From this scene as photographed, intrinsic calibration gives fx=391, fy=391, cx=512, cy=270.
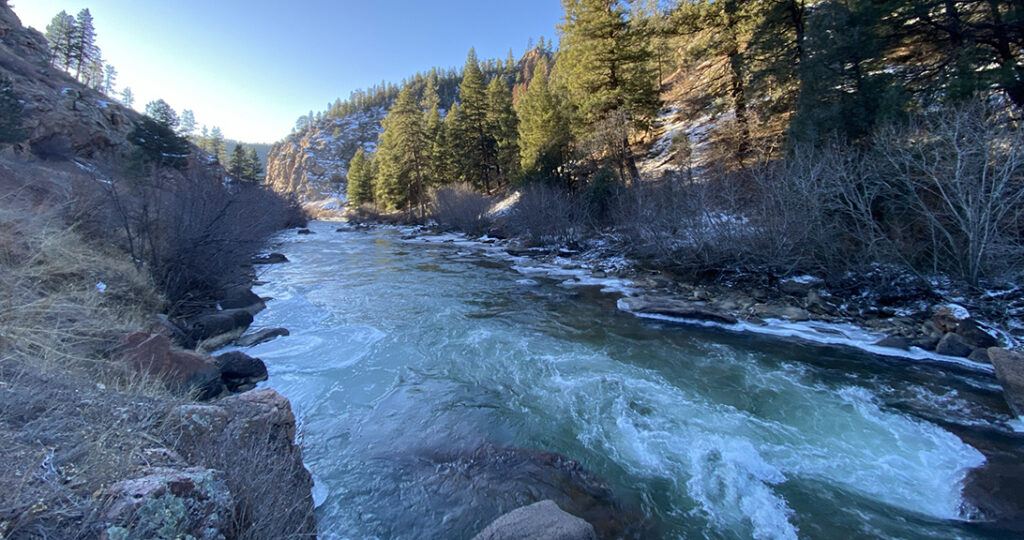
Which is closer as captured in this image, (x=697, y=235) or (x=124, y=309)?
(x=124, y=309)

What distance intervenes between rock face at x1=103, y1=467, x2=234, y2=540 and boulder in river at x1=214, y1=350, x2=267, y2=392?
448 centimetres

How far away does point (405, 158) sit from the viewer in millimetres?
41406

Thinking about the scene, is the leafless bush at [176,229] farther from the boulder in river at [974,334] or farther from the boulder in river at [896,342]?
the boulder in river at [974,334]

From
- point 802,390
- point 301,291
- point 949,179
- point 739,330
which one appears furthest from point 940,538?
point 301,291

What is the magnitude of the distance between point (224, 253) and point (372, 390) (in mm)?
6454

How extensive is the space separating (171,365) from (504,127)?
32423mm

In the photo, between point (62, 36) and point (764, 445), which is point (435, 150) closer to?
point (764, 445)

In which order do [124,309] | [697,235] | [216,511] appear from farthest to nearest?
[697,235], [124,309], [216,511]

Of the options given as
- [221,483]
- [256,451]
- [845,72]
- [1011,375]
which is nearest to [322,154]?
[845,72]

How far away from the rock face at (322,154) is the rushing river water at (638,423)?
89.0 metres

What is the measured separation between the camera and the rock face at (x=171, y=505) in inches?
67.6

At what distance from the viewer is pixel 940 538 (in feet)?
11.6

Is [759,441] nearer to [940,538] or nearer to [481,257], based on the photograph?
[940,538]

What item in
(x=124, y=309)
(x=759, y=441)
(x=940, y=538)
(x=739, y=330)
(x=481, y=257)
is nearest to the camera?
(x=940, y=538)
